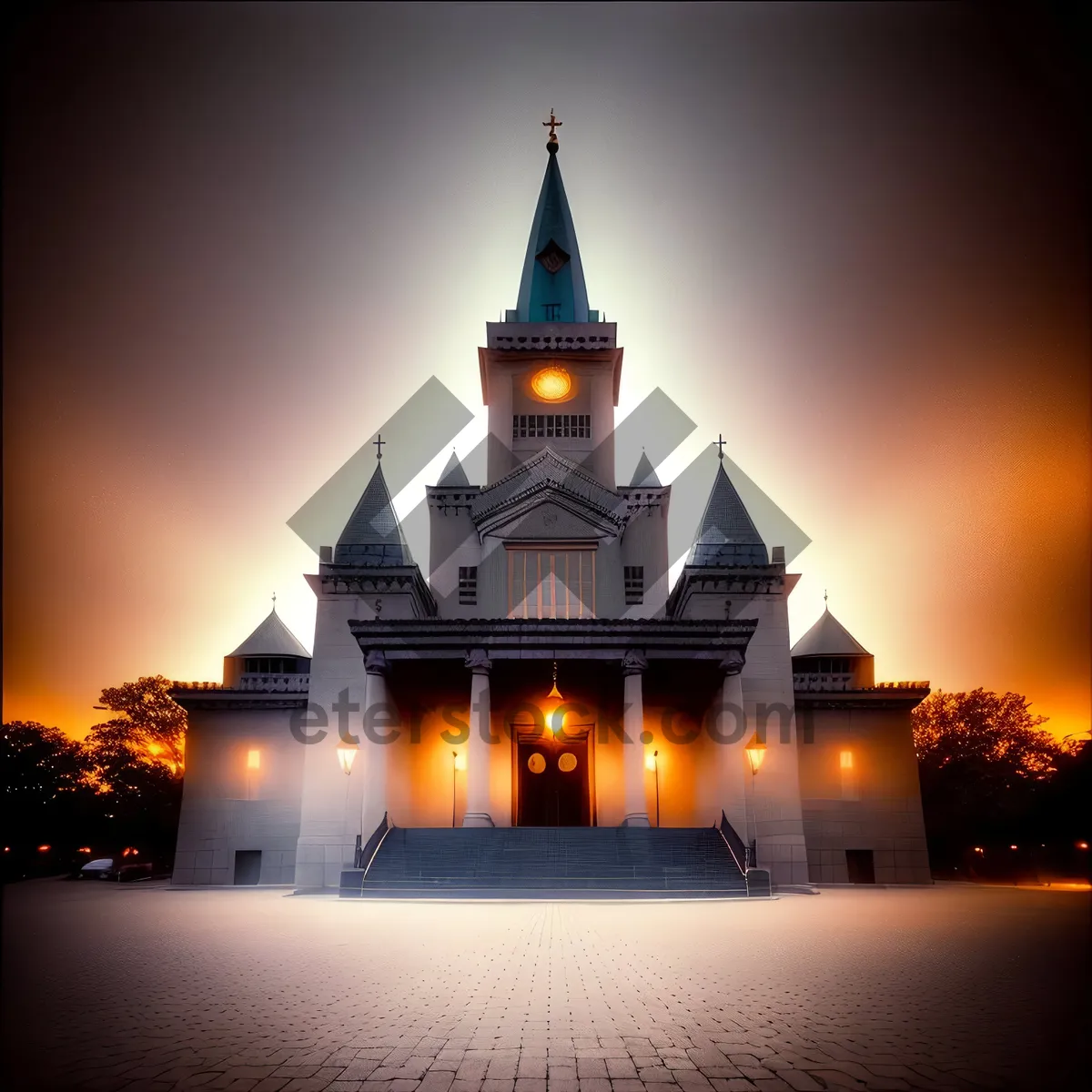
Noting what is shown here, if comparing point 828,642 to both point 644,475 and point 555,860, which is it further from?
point 555,860

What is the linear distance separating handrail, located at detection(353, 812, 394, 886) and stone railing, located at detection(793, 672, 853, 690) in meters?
17.9

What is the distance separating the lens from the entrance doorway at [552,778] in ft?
115

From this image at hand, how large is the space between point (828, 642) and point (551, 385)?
18580 mm

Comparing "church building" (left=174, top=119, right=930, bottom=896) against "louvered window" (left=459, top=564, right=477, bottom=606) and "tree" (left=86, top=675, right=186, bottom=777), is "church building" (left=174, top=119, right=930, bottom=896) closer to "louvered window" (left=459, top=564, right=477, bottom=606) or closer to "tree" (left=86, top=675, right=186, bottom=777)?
"louvered window" (left=459, top=564, right=477, bottom=606)

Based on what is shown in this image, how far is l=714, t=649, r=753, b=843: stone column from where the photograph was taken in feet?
98.6

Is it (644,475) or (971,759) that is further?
(971,759)

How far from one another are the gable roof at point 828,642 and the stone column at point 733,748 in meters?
12.3

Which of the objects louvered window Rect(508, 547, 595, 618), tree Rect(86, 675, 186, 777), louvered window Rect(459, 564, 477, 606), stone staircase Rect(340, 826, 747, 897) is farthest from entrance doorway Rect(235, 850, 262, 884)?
tree Rect(86, 675, 186, 777)

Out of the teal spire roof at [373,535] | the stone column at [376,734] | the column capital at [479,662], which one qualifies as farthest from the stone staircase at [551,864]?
the teal spire roof at [373,535]

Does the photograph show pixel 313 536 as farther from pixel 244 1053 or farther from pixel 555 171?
pixel 244 1053

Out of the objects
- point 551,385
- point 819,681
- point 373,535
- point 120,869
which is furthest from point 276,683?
point 819,681

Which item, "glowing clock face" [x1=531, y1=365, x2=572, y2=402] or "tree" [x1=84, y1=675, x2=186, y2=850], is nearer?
"glowing clock face" [x1=531, y1=365, x2=572, y2=402]

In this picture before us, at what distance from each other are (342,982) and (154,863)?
43.5m

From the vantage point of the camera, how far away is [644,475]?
41062mm
